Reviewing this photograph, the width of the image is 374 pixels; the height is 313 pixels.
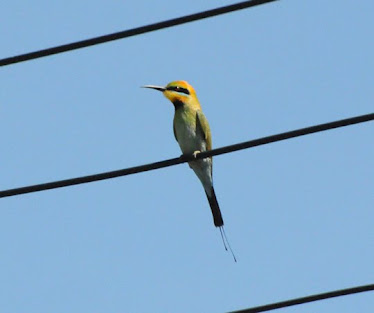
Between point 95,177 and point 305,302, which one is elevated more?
point 95,177

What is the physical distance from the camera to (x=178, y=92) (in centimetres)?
830

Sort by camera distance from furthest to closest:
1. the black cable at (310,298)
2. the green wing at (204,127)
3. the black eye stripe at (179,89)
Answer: the black eye stripe at (179,89) < the green wing at (204,127) < the black cable at (310,298)

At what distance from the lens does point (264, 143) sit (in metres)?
4.83

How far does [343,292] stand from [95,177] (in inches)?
52.9

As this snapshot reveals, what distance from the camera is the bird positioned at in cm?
800

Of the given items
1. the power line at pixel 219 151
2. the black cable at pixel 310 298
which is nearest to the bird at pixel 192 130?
the power line at pixel 219 151

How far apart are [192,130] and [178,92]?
0.42 metres

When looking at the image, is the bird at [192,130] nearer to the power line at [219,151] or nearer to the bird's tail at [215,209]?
the bird's tail at [215,209]

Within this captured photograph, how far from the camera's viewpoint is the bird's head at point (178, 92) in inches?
324

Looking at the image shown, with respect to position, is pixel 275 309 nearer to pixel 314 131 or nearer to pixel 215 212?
pixel 314 131

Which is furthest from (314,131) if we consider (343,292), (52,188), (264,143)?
(52,188)

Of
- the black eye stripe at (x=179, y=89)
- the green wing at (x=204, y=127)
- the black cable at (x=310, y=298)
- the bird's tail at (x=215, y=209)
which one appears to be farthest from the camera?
the black eye stripe at (x=179, y=89)

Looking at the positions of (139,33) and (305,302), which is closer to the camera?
(305,302)

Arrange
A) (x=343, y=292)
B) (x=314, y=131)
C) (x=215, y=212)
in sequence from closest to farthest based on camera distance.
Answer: (x=343, y=292), (x=314, y=131), (x=215, y=212)
